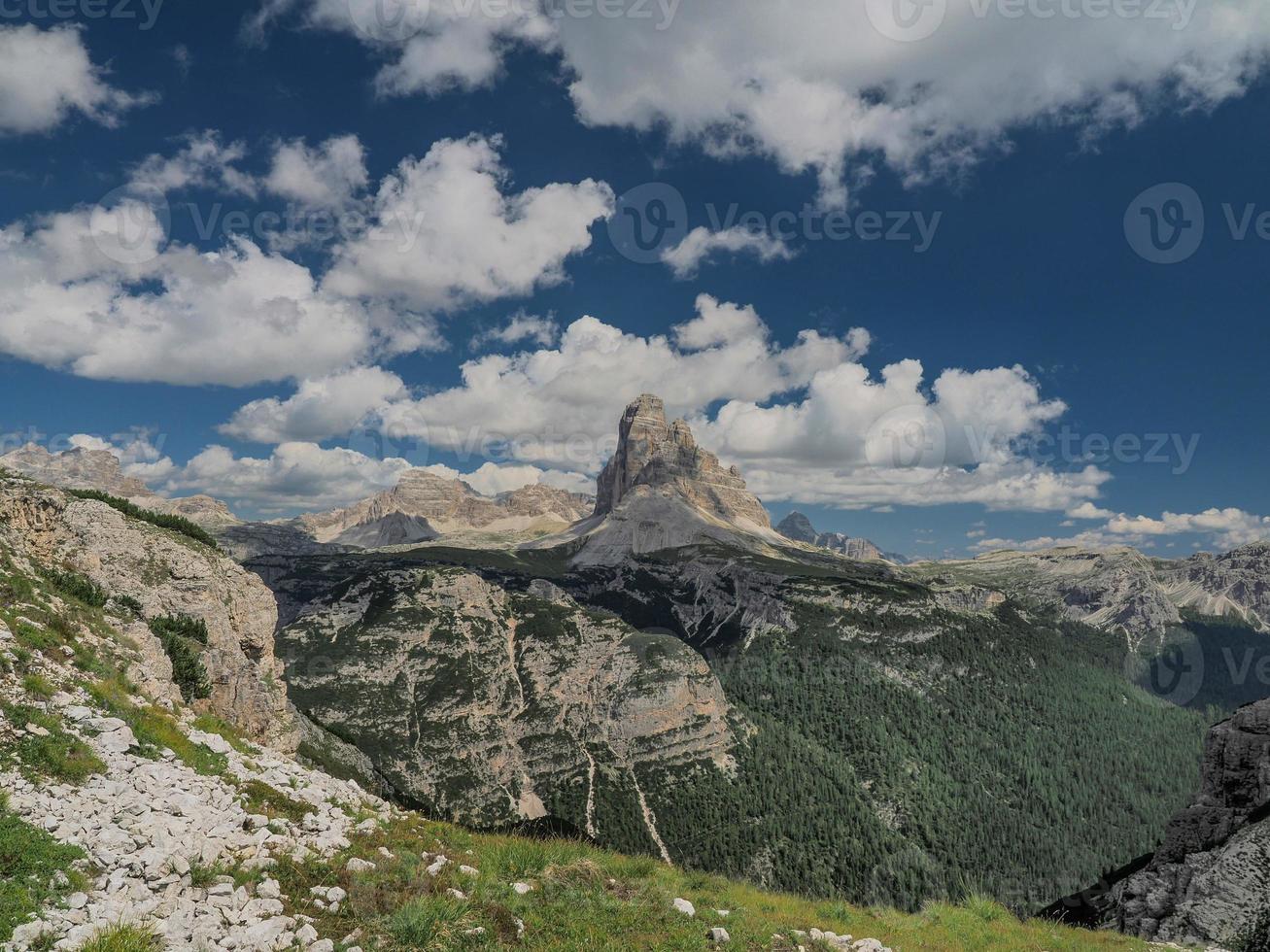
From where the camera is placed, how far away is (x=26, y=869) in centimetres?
1126

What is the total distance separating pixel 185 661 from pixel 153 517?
121 ft

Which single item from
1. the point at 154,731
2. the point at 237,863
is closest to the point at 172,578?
the point at 154,731

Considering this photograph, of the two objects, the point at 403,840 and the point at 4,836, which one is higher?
the point at 4,836

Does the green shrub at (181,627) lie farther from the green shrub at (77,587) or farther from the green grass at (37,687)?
the green grass at (37,687)

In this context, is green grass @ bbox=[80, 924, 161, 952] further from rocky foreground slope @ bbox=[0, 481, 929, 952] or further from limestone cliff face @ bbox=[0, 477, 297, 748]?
limestone cliff face @ bbox=[0, 477, 297, 748]

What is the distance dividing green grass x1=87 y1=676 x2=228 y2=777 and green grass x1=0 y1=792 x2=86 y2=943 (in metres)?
5.57

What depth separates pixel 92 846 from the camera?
12391mm

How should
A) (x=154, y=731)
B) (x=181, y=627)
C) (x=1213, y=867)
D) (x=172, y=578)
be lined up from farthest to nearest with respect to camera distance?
(x=172, y=578) → (x=181, y=627) → (x=1213, y=867) → (x=154, y=731)

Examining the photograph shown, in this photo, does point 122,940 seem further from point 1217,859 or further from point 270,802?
point 1217,859

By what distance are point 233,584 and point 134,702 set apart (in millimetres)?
44232

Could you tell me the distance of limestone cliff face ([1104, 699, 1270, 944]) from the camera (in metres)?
27.1

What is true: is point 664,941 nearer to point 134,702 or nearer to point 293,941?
point 293,941

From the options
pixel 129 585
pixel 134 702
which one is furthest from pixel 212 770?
pixel 129 585

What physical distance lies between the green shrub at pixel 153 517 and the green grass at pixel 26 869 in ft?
190
